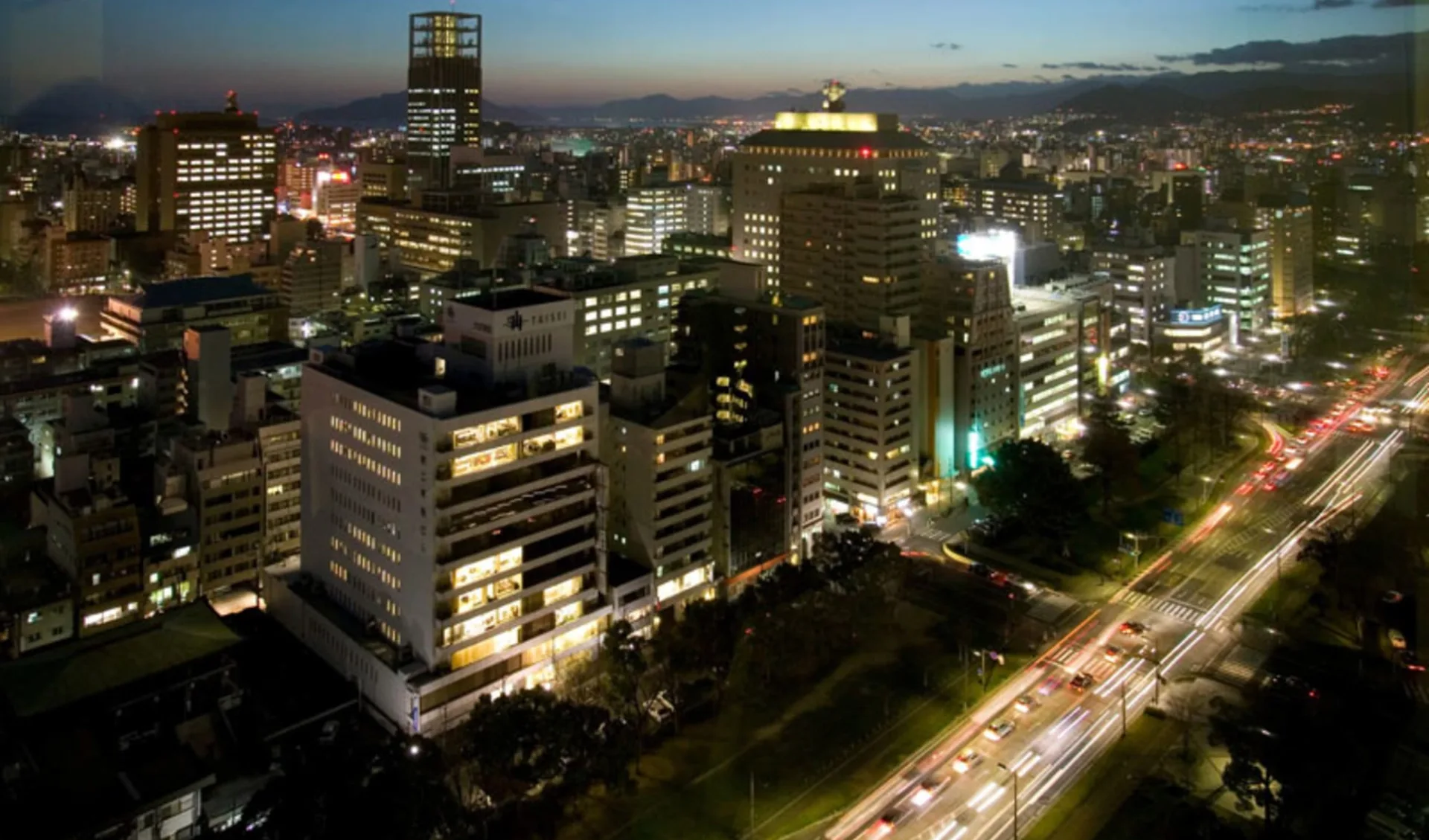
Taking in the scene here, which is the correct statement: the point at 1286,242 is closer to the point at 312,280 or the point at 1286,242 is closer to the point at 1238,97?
the point at 1238,97

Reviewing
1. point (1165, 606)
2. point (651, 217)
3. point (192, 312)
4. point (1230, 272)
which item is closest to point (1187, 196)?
point (1230, 272)

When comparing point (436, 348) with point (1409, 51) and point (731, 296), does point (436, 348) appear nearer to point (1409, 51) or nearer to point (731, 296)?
point (731, 296)

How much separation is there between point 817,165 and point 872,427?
846cm

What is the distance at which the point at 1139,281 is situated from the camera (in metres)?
23.3

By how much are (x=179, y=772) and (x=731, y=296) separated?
9.20m

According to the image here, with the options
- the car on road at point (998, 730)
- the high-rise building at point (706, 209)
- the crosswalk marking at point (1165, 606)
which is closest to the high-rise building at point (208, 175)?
the high-rise building at point (706, 209)

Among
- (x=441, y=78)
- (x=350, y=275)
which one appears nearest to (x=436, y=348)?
(x=350, y=275)

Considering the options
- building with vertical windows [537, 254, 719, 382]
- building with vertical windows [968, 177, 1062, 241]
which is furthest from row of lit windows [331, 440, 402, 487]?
building with vertical windows [968, 177, 1062, 241]

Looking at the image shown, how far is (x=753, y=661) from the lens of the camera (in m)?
10.2

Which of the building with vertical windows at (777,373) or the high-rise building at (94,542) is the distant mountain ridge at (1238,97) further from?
the high-rise building at (94,542)

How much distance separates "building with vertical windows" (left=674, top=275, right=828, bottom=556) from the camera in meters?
13.0

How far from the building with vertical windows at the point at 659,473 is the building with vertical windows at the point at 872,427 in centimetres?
331

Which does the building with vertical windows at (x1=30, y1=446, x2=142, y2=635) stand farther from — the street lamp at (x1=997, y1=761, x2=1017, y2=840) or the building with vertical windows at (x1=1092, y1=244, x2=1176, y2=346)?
the building with vertical windows at (x1=1092, y1=244, x2=1176, y2=346)

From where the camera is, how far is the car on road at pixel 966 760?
8.98 metres
